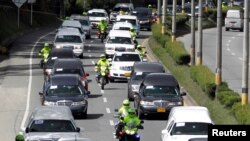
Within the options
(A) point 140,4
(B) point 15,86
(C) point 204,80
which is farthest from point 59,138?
(A) point 140,4

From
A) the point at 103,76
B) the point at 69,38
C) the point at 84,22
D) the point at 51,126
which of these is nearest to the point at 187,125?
the point at 51,126

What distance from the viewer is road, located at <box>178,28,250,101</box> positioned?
5059cm

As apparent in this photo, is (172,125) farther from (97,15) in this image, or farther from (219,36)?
(97,15)

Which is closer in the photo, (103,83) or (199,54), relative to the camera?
(103,83)

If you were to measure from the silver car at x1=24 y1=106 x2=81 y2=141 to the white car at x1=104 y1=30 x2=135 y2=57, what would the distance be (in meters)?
29.6

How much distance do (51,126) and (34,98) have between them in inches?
617

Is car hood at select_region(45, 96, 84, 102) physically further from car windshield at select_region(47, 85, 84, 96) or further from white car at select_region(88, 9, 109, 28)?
white car at select_region(88, 9, 109, 28)

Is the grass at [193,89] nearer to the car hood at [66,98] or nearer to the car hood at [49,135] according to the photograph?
the car hood at [66,98]

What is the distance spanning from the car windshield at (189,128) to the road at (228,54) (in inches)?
678

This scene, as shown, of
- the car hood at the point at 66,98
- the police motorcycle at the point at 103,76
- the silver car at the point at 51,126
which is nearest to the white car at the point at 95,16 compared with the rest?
the police motorcycle at the point at 103,76

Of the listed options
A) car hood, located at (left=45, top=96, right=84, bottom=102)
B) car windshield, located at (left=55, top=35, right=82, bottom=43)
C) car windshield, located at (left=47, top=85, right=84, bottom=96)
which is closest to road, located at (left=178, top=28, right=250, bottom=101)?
car windshield, located at (left=55, top=35, right=82, bottom=43)

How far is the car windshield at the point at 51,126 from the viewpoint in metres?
26.8

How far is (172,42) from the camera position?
5900 cm

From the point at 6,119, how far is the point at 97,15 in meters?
48.3
